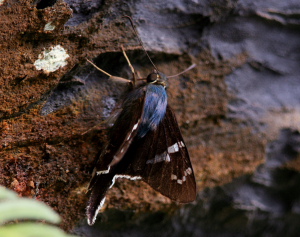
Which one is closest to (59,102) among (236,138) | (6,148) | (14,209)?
(6,148)

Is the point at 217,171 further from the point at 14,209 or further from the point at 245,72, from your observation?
the point at 14,209

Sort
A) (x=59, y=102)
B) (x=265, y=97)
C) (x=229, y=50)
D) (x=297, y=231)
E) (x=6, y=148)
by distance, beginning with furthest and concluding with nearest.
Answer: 1. (x=297, y=231)
2. (x=265, y=97)
3. (x=229, y=50)
4. (x=59, y=102)
5. (x=6, y=148)

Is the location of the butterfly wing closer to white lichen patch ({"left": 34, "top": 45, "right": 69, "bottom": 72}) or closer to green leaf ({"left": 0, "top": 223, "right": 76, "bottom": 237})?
white lichen patch ({"left": 34, "top": 45, "right": 69, "bottom": 72})

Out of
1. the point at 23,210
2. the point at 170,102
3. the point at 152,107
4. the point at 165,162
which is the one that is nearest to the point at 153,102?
the point at 152,107

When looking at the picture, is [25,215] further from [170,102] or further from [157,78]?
[170,102]

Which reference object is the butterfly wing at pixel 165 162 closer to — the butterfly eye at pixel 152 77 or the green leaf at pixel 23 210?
the butterfly eye at pixel 152 77

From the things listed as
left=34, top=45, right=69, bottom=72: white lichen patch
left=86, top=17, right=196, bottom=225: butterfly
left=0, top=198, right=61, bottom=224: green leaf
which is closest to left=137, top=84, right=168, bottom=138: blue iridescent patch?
left=86, top=17, right=196, bottom=225: butterfly

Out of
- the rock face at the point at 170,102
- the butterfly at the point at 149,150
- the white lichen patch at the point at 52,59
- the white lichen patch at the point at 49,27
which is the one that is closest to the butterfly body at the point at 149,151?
the butterfly at the point at 149,150
